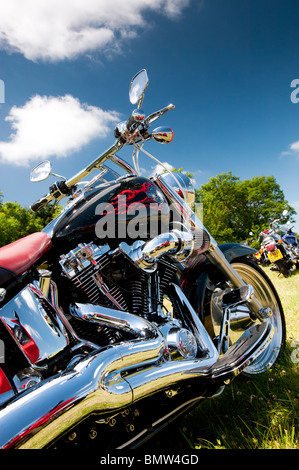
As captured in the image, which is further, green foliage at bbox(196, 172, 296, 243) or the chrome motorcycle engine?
green foliage at bbox(196, 172, 296, 243)

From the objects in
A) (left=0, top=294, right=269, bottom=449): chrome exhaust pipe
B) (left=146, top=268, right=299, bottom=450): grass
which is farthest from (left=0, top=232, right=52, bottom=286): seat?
(left=146, top=268, right=299, bottom=450): grass

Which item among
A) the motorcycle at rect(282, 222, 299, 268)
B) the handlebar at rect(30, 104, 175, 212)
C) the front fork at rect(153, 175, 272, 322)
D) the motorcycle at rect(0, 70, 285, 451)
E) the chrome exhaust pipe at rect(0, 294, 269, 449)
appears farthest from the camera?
the motorcycle at rect(282, 222, 299, 268)

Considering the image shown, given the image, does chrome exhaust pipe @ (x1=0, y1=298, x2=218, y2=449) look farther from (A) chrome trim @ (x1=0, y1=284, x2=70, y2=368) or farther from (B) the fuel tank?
(B) the fuel tank

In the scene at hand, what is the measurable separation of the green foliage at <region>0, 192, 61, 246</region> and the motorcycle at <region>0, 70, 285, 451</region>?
57.8ft

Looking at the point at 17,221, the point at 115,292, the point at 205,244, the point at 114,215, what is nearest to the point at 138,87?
the point at 114,215

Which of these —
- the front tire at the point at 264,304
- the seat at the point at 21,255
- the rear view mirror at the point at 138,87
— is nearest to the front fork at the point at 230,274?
the front tire at the point at 264,304

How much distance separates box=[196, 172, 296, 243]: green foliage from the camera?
30.7m

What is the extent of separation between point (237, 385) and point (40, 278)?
5.90 ft

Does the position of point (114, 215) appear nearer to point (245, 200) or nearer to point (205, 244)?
point (205, 244)

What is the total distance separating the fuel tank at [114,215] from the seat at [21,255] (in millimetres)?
99

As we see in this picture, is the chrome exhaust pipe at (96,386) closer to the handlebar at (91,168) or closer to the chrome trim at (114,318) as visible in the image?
the chrome trim at (114,318)

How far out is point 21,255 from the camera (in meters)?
1.29

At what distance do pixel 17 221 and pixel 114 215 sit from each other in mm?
20553

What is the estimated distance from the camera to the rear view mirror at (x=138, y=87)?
5.57ft
